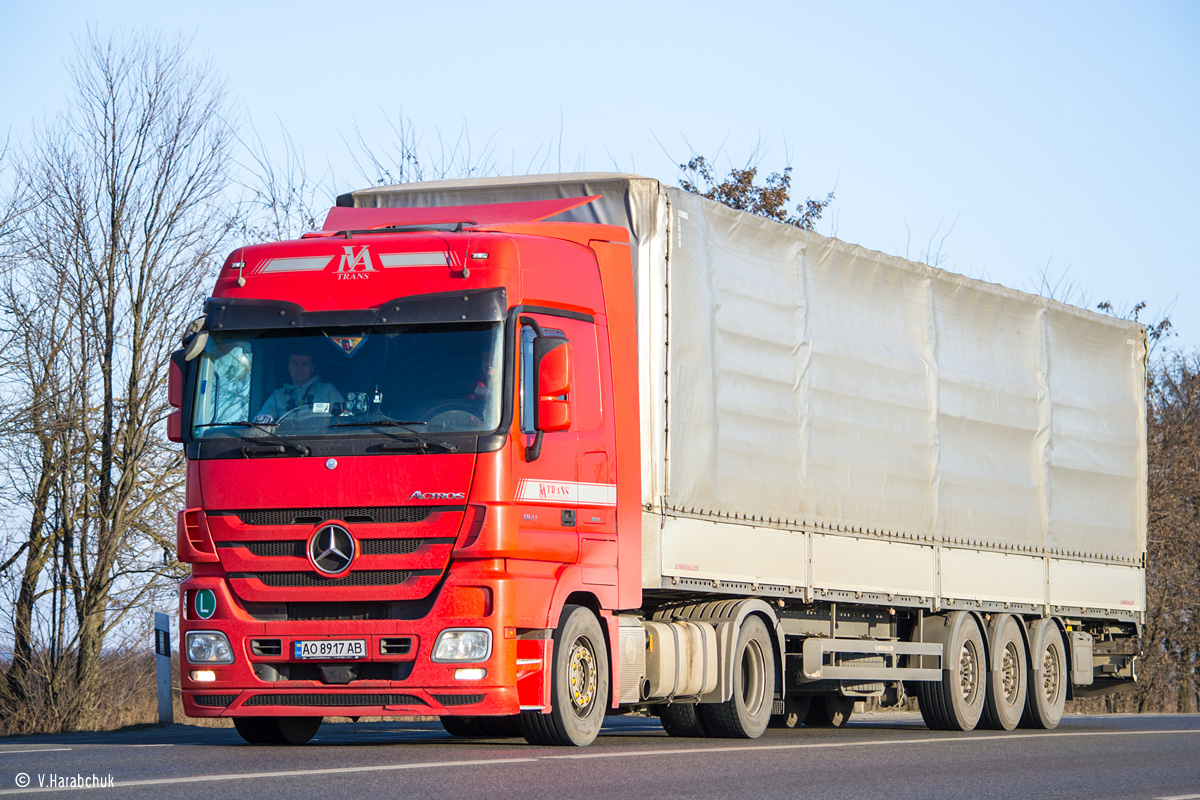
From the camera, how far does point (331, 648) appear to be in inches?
421

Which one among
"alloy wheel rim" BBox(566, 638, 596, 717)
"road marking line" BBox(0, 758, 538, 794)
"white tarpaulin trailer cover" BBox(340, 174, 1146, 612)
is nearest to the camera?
"road marking line" BBox(0, 758, 538, 794)

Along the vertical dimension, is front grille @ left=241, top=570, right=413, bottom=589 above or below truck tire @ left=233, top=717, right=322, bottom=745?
above

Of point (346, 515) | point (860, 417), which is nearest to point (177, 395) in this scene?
point (346, 515)

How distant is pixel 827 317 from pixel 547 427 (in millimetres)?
4888

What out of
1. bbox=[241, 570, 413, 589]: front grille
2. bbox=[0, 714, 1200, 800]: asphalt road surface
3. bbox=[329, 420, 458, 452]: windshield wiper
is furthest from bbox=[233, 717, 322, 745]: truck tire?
bbox=[329, 420, 458, 452]: windshield wiper

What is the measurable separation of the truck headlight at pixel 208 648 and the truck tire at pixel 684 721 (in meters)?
4.27

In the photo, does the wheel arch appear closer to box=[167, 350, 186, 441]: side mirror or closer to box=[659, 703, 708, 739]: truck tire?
box=[659, 703, 708, 739]: truck tire

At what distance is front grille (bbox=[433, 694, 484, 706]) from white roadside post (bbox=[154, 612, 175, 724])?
263 inches

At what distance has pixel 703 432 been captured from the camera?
13.1 meters

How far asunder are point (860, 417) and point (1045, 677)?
507 cm

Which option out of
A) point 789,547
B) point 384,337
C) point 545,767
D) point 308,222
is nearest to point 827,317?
point 789,547

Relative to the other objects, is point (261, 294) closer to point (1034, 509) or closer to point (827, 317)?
point (827, 317)

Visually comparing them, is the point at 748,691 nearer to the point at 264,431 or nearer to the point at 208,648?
the point at 208,648

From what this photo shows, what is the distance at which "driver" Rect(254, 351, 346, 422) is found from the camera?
35.9ft
